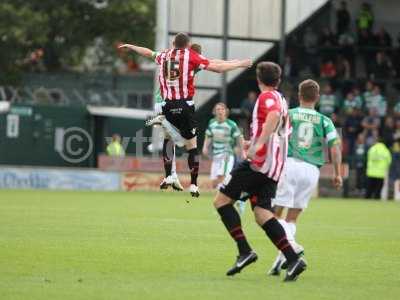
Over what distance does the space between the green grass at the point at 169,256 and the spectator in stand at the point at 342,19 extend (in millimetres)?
18132

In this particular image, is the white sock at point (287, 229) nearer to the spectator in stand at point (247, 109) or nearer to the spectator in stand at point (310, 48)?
the spectator in stand at point (247, 109)

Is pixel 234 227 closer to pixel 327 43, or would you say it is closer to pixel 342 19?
pixel 327 43

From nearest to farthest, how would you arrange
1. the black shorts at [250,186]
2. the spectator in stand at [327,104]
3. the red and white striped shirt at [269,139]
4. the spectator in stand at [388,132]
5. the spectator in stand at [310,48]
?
the red and white striped shirt at [269,139], the black shorts at [250,186], the spectator in stand at [388,132], the spectator in stand at [327,104], the spectator in stand at [310,48]

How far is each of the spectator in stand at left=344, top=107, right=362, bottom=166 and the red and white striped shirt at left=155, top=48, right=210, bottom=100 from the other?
22609 mm

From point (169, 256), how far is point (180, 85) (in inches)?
127

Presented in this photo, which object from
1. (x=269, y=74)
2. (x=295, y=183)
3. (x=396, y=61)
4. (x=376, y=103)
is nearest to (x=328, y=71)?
(x=376, y=103)

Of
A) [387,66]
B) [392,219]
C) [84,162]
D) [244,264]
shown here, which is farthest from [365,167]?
[244,264]

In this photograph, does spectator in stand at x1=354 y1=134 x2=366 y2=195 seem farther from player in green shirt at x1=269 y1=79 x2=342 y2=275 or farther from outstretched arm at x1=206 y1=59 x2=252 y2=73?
player in green shirt at x1=269 y1=79 x2=342 y2=275

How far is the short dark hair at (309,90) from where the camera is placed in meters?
12.7

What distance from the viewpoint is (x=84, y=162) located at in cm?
4334

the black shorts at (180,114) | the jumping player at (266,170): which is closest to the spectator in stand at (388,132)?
the black shorts at (180,114)

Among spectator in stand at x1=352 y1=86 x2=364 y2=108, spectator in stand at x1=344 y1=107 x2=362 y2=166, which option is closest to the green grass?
spectator in stand at x1=344 y1=107 x2=362 y2=166

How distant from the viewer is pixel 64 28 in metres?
61.3

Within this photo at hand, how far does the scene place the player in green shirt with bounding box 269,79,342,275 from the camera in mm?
12789
